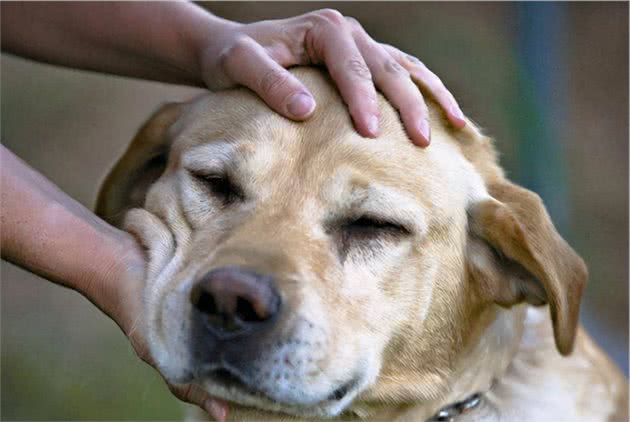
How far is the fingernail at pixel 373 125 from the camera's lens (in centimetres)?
265

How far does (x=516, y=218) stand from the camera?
2.69 m

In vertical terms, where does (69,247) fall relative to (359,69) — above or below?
below

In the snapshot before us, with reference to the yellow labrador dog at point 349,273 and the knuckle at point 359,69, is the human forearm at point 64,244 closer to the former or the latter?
the yellow labrador dog at point 349,273

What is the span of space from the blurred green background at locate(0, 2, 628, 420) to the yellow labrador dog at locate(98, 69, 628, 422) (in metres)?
3.56

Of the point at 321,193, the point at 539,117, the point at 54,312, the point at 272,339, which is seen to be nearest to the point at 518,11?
the point at 539,117

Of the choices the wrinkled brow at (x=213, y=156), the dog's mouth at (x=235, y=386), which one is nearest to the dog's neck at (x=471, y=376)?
the dog's mouth at (x=235, y=386)

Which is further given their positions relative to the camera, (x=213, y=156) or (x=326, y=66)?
(x=326, y=66)

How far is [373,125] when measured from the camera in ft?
8.73

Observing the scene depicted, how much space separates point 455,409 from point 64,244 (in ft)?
4.16

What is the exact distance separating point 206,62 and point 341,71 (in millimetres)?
560

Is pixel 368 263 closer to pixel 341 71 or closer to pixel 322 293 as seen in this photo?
pixel 322 293

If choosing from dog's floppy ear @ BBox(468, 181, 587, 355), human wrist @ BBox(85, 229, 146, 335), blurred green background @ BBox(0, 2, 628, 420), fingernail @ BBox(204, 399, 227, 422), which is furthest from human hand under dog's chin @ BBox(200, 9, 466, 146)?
blurred green background @ BBox(0, 2, 628, 420)

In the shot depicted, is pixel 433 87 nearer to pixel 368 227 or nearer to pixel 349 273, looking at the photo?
pixel 368 227

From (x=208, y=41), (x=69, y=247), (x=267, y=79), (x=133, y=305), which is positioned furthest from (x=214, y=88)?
(x=133, y=305)
